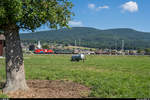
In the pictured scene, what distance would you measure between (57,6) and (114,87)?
3916 mm

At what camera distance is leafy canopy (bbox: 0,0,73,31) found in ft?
20.6

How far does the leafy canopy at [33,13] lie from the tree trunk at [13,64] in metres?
0.40

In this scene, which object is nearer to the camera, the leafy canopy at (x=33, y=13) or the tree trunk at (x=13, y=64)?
the leafy canopy at (x=33, y=13)

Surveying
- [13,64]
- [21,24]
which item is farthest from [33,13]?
A: [13,64]

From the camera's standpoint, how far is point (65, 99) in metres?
6.36

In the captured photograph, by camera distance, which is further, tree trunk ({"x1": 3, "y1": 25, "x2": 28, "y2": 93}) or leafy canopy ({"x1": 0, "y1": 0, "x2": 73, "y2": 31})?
tree trunk ({"x1": 3, "y1": 25, "x2": 28, "y2": 93})

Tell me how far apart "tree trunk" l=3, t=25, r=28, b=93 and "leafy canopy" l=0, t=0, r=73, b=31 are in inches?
15.9

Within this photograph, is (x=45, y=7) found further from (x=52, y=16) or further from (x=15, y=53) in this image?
(x=15, y=53)

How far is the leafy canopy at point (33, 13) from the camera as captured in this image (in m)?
6.27

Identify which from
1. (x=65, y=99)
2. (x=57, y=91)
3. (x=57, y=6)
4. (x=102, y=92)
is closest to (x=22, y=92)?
(x=57, y=91)

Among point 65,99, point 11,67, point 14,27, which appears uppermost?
point 14,27

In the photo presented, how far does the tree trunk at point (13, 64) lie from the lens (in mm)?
7262

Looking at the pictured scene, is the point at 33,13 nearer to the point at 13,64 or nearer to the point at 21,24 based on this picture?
the point at 21,24

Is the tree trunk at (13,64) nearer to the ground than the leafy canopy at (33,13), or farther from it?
nearer to the ground
